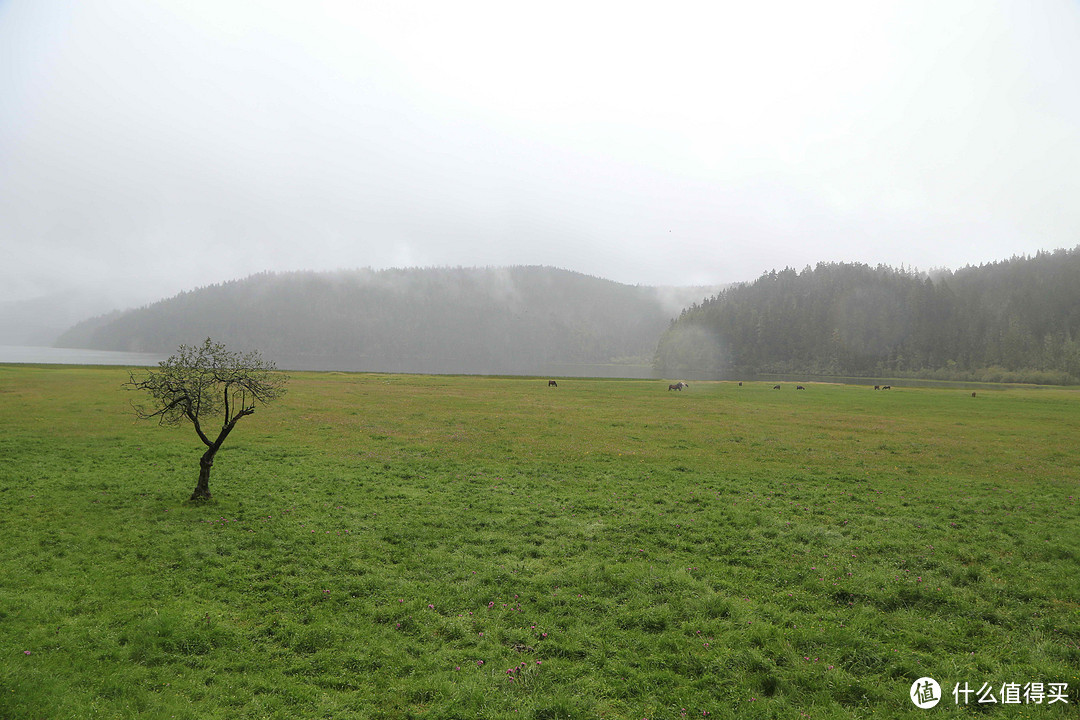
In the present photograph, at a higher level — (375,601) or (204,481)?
(204,481)

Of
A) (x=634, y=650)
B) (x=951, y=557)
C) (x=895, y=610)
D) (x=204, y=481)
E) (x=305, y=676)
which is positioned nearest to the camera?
(x=305, y=676)

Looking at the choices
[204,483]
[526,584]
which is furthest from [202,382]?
[526,584]

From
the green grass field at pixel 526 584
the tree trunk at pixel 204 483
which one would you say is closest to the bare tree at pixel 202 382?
the tree trunk at pixel 204 483

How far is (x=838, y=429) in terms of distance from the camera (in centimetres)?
4119

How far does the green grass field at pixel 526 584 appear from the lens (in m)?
9.13

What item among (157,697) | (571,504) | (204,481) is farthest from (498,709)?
(204,481)

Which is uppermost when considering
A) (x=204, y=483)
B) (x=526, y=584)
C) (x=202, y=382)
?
(x=202, y=382)

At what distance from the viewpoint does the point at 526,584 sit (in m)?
13.4

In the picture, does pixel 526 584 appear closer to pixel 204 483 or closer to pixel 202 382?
pixel 204 483

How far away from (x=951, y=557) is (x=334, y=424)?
38841 millimetres

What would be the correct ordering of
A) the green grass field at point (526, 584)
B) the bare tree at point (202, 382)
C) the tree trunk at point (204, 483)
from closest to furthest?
the green grass field at point (526, 584) < the bare tree at point (202, 382) < the tree trunk at point (204, 483)

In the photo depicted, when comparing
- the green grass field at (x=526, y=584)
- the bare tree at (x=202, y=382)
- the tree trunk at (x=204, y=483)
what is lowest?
the green grass field at (x=526, y=584)

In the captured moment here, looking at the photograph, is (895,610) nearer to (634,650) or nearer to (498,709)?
(634,650)

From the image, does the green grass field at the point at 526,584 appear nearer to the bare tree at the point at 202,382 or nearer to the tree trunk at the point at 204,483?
the tree trunk at the point at 204,483
